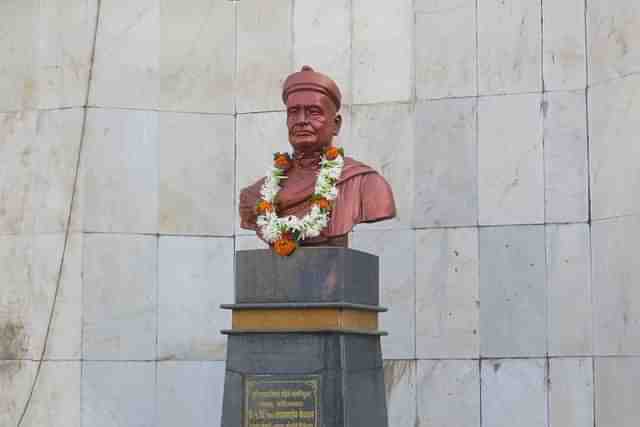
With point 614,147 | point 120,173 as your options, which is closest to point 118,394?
point 120,173

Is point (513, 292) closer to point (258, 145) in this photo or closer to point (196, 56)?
point (258, 145)

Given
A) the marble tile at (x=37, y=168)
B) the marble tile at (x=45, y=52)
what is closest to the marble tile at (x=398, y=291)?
the marble tile at (x=37, y=168)

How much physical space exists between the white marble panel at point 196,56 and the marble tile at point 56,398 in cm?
256

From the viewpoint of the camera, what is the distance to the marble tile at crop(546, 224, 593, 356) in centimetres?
1122

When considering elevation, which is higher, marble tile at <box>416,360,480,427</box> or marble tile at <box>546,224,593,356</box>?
marble tile at <box>546,224,593,356</box>

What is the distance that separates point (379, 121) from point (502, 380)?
257 centimetres

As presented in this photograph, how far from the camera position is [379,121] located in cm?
1215

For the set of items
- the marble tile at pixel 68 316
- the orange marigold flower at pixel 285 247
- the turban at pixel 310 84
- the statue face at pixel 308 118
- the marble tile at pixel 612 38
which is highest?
the marble tile at pixel 612 38

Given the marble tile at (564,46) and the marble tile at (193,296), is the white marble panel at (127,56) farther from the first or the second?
the marble tile at (564,46)

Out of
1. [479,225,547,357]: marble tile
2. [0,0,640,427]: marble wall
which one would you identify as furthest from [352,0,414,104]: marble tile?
[479,225,547,357]: marble tile

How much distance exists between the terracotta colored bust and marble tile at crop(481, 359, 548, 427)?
8.20 ft

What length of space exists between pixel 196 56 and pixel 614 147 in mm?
3964

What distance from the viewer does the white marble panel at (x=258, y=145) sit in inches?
486

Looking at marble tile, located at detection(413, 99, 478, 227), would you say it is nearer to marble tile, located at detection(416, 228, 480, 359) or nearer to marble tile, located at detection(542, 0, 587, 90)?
marble tile, located at detection(416, 228, 480, 359)
